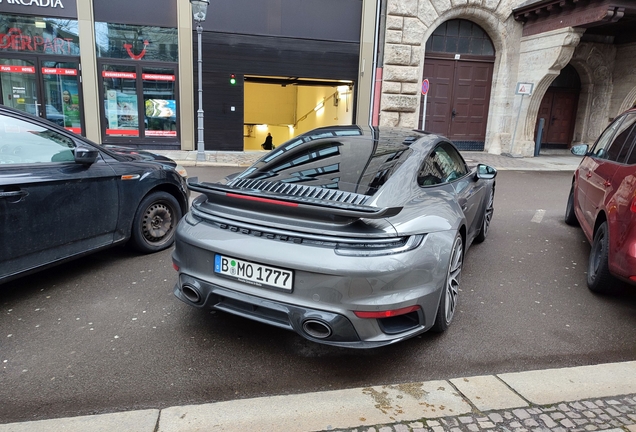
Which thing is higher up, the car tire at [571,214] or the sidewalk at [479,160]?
the car tire at [571,214]

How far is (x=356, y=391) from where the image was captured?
2.70 m

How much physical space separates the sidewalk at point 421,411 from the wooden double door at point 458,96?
14.8m

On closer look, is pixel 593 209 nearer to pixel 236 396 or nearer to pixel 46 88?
pixel 236 396

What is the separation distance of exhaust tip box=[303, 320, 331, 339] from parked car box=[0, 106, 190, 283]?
237 cm

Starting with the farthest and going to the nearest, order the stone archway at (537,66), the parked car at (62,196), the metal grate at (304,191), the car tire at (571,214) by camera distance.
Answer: the stone archway at (537,66) → the car tire at (571,214) → the parked car at (62,196) → the metal grate at (304,191)

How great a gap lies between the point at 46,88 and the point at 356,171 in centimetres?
1443

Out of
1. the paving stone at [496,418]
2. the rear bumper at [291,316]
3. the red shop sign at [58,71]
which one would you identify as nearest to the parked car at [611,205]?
the paving stone at [496,418]

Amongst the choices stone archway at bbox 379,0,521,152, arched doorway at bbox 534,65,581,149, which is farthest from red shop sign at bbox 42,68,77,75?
arched doorway at bbox 534,65,581,149

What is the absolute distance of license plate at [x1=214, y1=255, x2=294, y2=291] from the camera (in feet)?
8.86

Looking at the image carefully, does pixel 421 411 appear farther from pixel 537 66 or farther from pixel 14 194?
pixel 537 66

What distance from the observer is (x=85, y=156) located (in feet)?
13.0

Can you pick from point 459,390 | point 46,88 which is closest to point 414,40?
point 46,88

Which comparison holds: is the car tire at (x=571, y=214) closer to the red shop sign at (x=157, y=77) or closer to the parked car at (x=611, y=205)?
the parked car at (x=611, y=205)

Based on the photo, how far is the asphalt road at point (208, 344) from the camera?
2748 millimetres
